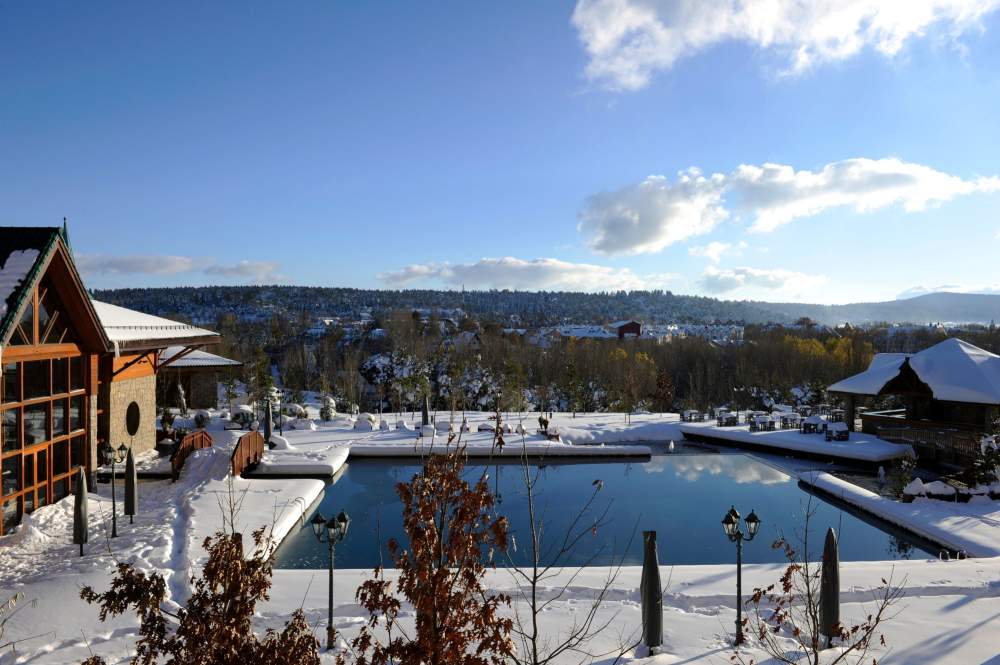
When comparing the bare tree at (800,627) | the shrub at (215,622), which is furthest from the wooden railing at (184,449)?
the bare tree at (800,627)

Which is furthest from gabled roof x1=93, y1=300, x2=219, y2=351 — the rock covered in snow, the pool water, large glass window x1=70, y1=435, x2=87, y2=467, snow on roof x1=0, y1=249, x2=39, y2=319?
the pool water

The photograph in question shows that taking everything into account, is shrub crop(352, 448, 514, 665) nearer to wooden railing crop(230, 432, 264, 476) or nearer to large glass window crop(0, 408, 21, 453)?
large glass window crop(0, 408, 21, 453)

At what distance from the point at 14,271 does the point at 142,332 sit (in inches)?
208

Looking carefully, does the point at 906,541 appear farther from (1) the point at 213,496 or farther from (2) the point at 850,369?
(2) the point at 850,369

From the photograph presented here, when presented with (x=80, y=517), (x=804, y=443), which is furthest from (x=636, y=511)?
(x=80, y=517)

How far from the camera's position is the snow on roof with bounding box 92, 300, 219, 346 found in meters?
13.4

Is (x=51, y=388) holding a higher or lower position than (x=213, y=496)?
higher

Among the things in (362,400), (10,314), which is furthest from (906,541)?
(362,400)

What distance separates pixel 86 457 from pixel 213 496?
2491 millimetres

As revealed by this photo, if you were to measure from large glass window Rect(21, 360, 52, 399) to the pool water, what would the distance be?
4863 mm

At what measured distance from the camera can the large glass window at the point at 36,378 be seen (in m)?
9.87

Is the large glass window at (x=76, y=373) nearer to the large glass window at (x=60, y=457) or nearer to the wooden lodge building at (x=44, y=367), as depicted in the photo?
the wooden lodge building at (x=44, y=367)

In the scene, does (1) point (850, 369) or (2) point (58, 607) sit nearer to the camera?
(2) point (58, 607)

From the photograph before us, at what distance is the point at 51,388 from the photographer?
10516 millimetres
